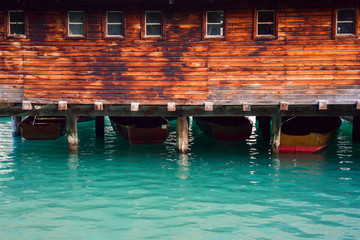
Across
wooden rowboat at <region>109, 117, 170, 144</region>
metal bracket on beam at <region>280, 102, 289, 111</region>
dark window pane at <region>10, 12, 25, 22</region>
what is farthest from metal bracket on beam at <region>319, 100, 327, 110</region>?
dark window pane at <region>10, 12, 25, 22</region>

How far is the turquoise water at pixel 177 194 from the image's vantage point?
889 centimetres

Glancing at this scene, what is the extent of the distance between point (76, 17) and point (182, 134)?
20.3ft

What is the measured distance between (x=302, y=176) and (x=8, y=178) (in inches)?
391

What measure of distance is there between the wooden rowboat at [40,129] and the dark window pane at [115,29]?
27.4 ft

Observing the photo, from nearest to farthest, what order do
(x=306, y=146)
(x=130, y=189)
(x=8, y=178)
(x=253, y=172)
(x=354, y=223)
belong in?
(x=354, y=223) < (x=130, y=189) < (x=8, y=178) < (x=253, y=172) < (x=306, y=146)

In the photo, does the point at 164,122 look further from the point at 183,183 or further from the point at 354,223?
the point at 354,223

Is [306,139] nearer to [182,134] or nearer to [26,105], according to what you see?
[182,134]

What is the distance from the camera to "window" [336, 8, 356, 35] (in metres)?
14.6

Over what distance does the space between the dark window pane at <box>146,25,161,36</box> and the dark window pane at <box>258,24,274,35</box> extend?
381 centimetres

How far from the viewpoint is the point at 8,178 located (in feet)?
43.5

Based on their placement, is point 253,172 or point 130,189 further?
point 253,172

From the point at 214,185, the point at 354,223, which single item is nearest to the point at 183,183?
the point at 214,185

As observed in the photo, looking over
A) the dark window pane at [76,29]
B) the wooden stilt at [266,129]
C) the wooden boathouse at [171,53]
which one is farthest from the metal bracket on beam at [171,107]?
the wooden stilt at [266,129]

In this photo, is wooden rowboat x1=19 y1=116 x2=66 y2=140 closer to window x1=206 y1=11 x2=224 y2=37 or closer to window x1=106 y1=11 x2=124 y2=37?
window x1=106 y1=11 x2=124 y2=37
